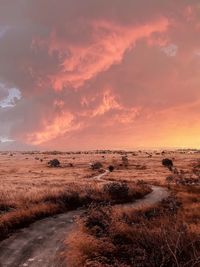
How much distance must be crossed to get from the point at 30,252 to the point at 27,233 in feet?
12.8

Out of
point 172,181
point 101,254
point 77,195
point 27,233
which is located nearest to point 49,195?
point 77,195

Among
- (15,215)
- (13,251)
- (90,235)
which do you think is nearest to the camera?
(13,251)

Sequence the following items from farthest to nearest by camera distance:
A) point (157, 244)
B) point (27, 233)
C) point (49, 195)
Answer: point (49, 195), point (27, 233), point (157, 244)

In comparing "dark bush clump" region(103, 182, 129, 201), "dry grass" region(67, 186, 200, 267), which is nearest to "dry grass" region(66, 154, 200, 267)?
"dry grass" region(67, 186, 200, 267)

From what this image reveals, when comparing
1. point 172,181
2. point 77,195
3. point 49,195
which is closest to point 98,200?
point 77,195

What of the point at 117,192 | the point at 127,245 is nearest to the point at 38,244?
the point at 127,245

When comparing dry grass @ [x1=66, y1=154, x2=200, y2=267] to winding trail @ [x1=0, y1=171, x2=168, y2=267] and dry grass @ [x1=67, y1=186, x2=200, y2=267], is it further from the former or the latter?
winding trail @ [x1=0, y1=171, x2=168, y2=267]

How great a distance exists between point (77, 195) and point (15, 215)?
9592 millimetres

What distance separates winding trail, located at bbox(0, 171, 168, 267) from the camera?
15494 mm

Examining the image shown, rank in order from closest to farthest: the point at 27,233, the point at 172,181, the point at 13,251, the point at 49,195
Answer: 1. the point at 13,251
2. the point at 27,233
3. the point at 49,195
4. the point at 172,181

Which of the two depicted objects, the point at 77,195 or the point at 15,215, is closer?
the point at 15,215

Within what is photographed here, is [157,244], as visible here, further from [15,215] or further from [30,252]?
[15,215]

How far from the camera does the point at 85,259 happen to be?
1493 cm

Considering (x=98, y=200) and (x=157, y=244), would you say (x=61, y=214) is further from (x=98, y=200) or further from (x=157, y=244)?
(x=157, y=244)
